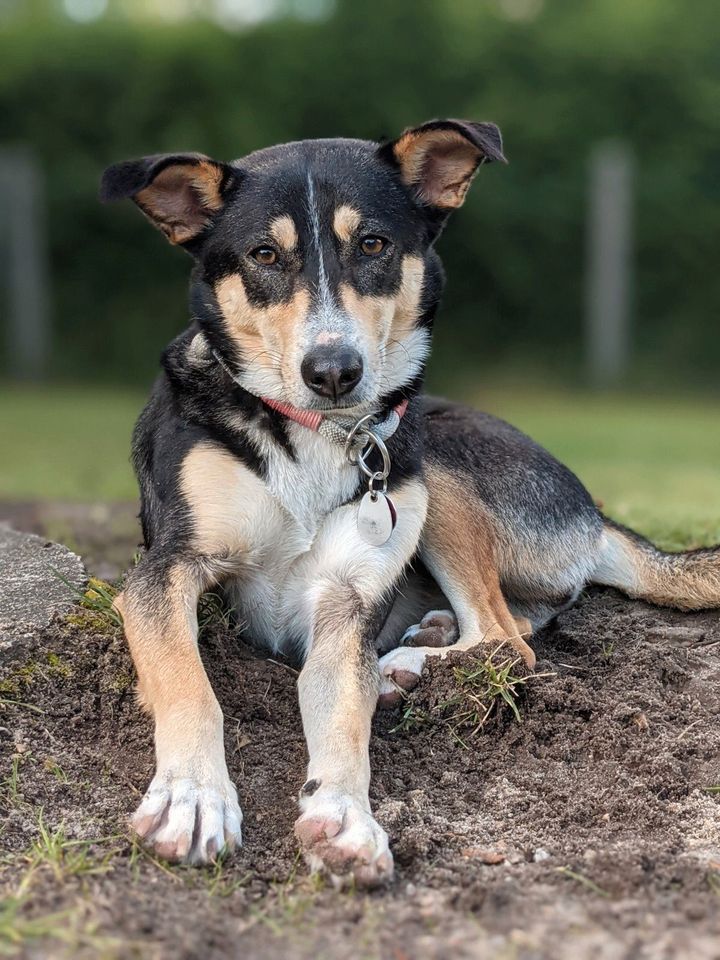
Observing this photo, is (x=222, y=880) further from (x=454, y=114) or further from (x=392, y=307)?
(x=454, y=114)

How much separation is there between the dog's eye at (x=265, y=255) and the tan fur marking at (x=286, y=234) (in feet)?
0.14

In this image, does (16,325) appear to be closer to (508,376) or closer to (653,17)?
(508,376)

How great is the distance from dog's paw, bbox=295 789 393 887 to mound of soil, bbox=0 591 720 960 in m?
0.06

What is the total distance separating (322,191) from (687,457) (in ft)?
28.5

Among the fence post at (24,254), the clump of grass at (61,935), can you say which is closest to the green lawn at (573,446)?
the fence post at (24,254)

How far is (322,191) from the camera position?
418 centimetres

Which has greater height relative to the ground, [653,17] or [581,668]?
[653,17]

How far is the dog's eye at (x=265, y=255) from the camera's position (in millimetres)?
4164

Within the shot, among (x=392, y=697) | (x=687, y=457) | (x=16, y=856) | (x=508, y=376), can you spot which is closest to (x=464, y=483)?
(x=392, y=697)

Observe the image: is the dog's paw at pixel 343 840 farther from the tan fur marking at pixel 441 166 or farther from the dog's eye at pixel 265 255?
the tan fur marking at pixel 441 166

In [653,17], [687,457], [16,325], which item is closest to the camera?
[687,457]

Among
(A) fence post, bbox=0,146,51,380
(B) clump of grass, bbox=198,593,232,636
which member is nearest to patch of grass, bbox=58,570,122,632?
(B) clump of grass, bbox=198,593,232,636

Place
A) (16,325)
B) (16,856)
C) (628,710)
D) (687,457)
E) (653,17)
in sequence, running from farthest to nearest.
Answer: (653,17)
(16,325)
(687,457)
(628,710)
(16,856)

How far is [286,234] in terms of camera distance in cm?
414
